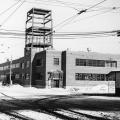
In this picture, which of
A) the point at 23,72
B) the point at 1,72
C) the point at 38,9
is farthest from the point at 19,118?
the point at 1,72

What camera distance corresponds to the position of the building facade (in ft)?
184

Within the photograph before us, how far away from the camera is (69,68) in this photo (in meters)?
56.4

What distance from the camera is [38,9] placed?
57469mm

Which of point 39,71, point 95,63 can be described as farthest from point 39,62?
point 95,63

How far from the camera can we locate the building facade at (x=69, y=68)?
5603cm

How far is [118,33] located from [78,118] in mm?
9897

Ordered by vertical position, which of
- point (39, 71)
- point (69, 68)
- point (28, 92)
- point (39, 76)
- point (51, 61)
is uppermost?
point (51, 61)

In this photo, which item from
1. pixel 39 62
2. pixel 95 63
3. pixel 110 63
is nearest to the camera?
pixel 39 62

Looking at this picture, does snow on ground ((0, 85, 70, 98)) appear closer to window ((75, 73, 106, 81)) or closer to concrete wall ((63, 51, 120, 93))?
concrete wall ((63, 51, 120, 93))

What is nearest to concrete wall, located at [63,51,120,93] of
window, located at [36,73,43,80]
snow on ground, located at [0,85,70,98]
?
window, located at [36,73,43,80]

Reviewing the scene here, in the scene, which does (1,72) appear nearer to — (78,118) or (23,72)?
(23,72)

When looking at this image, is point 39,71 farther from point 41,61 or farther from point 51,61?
point 51,61

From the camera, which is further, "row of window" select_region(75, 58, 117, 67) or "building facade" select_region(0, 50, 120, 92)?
"row of window" select_region(75, 58, 117, 67)

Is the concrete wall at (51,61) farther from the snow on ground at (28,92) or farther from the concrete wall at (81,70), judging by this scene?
A: the snow on ground at (28,92)
